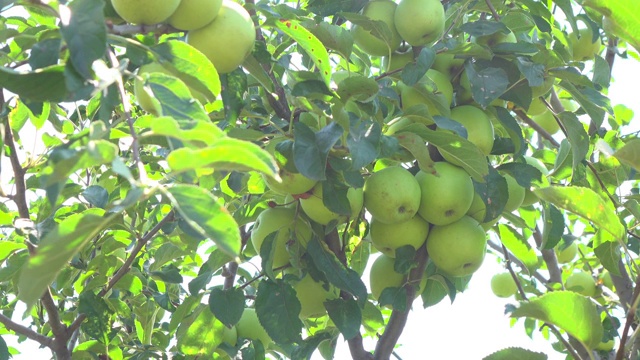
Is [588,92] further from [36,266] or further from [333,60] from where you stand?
[36,266]

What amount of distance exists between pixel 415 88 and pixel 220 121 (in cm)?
52

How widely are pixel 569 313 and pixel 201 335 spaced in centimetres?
127

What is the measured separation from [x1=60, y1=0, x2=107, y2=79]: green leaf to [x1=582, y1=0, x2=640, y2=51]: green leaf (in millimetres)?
835

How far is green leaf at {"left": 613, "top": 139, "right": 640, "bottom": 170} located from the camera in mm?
1339

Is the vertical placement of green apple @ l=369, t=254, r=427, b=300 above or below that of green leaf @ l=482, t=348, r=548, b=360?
below

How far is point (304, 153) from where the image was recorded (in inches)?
66.1

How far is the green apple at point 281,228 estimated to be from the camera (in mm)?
2062

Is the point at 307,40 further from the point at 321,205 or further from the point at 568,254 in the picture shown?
the point at 568,254

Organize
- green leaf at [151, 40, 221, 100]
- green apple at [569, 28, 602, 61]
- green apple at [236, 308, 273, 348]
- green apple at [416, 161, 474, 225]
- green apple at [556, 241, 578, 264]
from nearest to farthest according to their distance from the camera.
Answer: green leaf at [151, 40, 221, 100] → green apple at [416, 161, 474, 225] → green apple at [236, 308, 273, 348] → green apple at [569, 28, 602, 61] → green apple at [556, 241, 578, 264]

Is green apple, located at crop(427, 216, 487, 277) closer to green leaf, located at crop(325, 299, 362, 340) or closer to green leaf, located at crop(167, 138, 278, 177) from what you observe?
green leaf, located at crop(325, 299, 362, 340)

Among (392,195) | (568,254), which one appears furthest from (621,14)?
(568,254)

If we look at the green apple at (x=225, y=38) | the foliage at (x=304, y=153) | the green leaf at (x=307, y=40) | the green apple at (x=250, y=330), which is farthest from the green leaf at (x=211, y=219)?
the green apple at (x=250, y=330)

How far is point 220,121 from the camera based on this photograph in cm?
206

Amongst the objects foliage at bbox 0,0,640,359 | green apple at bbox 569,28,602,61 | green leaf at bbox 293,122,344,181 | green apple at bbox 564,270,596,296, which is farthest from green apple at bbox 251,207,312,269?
green apple at bbox 564,270,596,296
